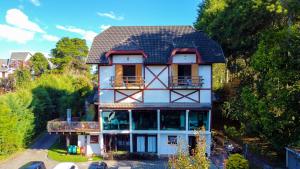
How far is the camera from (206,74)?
93.4 ft

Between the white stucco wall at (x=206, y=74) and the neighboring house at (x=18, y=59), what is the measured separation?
214ft

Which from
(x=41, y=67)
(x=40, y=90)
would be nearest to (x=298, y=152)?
(x=40, y=90)

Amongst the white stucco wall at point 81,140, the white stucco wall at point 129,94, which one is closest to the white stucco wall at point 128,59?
the white stucco wall at point 129,94

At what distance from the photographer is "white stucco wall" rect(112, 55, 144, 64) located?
28469mm

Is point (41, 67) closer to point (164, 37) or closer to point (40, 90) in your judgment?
point (40, 90)

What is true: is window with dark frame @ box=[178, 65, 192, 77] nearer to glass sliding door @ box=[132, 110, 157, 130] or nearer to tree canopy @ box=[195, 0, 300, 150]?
glass sliding door @ box=[132, 110, 157, 130]

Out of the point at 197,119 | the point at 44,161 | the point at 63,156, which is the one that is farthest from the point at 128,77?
the point at 44,161

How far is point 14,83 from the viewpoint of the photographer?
233 ft

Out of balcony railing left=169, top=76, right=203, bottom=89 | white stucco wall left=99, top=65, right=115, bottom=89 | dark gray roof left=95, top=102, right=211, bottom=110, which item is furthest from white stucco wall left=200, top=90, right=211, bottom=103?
white stucco wall left=99, top=65, right=115, bottom=89

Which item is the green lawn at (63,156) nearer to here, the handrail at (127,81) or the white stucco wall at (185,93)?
the handrail at (127,81)

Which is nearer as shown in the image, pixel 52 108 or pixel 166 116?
pixel 166 116

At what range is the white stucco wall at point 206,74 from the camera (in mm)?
28428

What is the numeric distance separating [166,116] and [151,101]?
193 cm

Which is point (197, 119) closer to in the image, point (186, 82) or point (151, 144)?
point (186, 82)
